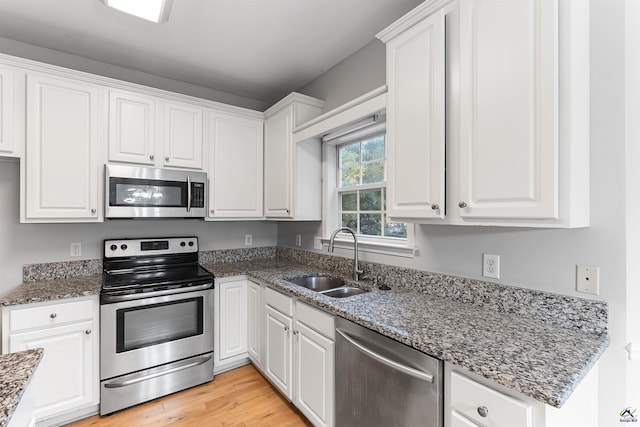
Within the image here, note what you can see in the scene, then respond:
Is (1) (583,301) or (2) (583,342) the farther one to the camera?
(1) (583,301)

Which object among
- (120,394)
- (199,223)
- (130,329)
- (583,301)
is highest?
(199,223)

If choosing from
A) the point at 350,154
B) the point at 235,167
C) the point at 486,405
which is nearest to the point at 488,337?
the point at 486,405

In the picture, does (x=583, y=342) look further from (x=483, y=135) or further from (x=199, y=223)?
(x=199, y=223)

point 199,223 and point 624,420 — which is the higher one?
point 199,223

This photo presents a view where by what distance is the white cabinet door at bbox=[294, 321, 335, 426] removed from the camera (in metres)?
1.67

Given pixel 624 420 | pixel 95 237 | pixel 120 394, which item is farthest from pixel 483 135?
pixel 95 237

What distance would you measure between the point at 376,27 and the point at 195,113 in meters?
1.65

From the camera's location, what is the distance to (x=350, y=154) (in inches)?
104

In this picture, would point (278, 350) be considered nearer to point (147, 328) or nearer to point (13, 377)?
point (147, 328)

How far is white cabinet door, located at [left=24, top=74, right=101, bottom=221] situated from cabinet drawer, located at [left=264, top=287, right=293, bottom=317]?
1398mm

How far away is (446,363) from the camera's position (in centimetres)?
109

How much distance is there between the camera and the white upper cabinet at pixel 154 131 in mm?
2287

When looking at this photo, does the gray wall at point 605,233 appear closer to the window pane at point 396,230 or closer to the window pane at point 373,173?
the window pane at point 396,230

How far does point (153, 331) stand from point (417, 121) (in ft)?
7.45
